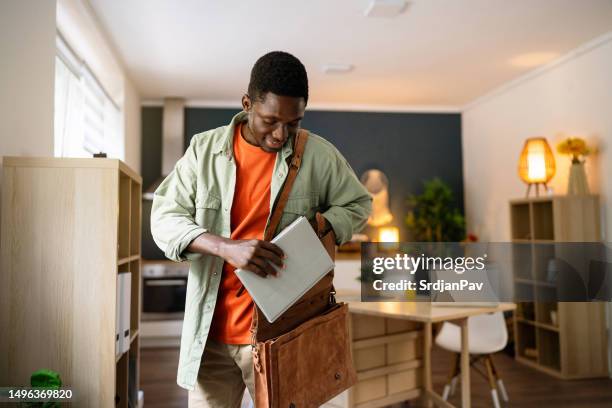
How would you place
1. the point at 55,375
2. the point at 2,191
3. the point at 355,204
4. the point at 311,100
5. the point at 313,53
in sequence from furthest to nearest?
1. the point at 311,100
2. the point at 313,53
3. the point at 2,191
4. the point at 55,375
5. the point at 355,204

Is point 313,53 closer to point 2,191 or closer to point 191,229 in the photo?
point 2,191

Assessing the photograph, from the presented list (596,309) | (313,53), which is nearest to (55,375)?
(313,53)

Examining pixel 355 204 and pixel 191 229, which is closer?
pixel 191 229

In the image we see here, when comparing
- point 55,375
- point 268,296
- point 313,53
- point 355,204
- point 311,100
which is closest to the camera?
point 268,296

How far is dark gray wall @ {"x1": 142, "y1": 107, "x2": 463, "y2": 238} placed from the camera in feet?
21.4

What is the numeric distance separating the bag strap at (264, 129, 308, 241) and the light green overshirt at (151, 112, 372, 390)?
0.04ft

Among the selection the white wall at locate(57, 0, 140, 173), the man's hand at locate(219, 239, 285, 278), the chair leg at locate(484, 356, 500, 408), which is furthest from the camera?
the white wall at locate(57, 0, 140, 173)

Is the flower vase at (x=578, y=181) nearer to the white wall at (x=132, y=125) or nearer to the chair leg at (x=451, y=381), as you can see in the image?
the chair leg at (x=451, y=381)

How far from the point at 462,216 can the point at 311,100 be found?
7.75 ft

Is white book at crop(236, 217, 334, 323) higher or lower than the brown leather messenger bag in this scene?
higher

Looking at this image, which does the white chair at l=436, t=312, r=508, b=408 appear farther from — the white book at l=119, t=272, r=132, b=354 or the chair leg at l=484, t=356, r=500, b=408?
the white book at l=119, t=272, r=132, b=354

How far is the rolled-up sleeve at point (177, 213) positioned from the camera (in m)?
1.16

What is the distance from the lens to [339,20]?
12.6 ft

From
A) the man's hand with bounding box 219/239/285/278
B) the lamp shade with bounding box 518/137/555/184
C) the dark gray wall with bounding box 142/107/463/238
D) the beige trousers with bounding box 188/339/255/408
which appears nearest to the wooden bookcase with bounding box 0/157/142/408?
the beige trousers with bounding box 188/339/255/408
